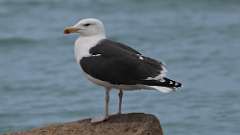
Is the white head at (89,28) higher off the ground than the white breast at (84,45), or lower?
higher

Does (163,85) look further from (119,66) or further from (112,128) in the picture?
(112,128)

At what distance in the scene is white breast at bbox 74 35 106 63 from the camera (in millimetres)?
9164

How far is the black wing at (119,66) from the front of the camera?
8875mm

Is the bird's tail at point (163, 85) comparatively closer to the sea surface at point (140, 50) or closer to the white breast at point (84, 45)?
the white breast at point (84, 45)

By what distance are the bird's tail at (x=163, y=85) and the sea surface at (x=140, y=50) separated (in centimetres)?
548

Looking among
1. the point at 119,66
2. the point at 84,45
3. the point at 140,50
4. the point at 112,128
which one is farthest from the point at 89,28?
the point at 140,50

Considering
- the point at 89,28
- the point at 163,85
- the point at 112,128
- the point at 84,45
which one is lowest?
the point at 112,128

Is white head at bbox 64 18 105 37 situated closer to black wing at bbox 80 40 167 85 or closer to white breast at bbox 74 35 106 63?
white breast at bbox 74 35 106 63

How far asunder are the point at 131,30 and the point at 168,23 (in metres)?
0.86

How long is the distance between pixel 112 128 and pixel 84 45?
2.97 feet

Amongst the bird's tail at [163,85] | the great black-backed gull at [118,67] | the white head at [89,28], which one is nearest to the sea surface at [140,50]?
the white head at [89,28]

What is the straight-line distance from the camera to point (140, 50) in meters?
18.1

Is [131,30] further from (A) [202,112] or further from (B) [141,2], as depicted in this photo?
(A) [202,112]

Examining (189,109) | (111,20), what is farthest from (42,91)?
(111,20)
